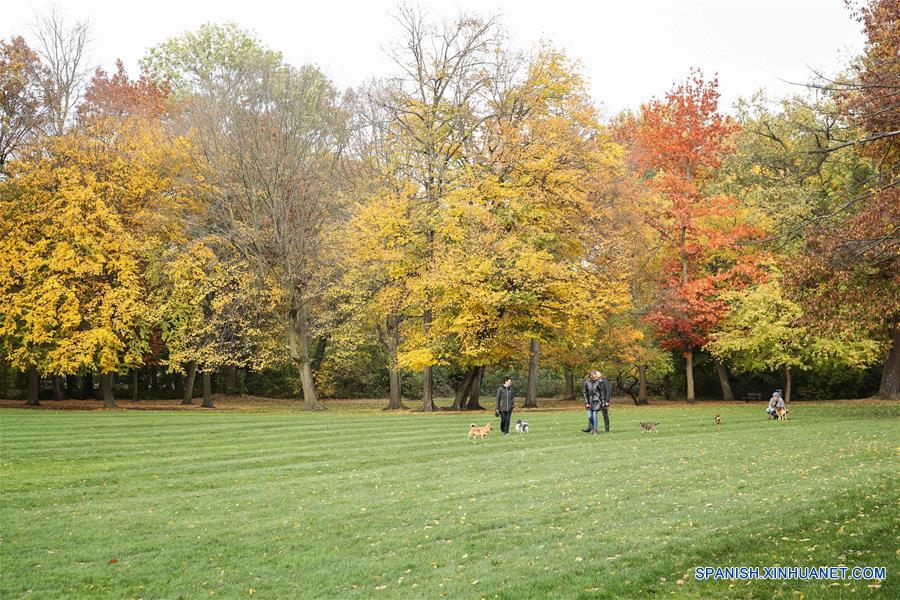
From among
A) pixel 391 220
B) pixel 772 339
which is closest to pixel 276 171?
pixel 391 220

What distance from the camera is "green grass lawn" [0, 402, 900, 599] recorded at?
319 inches

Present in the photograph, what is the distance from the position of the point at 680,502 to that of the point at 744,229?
105 ft

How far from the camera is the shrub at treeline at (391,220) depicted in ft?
111

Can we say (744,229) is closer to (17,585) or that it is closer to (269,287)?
(269,287)

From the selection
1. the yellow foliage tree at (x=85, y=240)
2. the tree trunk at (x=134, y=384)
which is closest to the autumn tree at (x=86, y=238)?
the yellow foliage tree at (x=85, y=240)

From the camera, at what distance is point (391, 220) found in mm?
34062

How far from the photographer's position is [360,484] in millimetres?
13938

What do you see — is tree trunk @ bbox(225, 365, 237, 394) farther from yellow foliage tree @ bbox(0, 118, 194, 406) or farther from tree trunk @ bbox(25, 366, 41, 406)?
yellow foliage tree @ bbox(0, 118, 194, 406)

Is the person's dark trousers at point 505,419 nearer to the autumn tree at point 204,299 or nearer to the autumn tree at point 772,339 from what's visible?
the autumn tree at point 204,299

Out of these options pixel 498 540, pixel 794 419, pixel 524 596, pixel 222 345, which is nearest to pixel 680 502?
pixel 498 540

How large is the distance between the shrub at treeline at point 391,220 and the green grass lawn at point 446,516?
1482 cm

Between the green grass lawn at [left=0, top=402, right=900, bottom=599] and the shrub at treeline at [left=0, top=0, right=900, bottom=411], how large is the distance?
14.8 m

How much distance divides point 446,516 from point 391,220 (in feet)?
79.3

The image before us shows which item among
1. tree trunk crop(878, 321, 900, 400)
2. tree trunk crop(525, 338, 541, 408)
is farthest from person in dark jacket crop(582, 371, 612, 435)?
tree trunk crop(878, 321, 900, 400)
